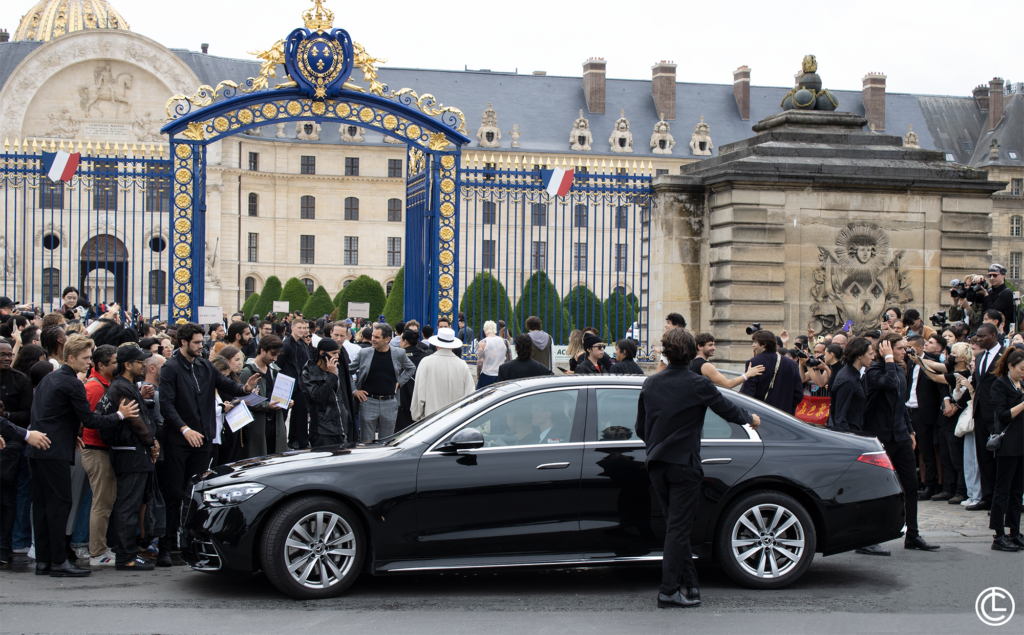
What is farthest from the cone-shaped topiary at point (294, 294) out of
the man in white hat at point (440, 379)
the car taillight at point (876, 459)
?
the car taillight at point (876, 459)

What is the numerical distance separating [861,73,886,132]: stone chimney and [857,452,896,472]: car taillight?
65.9 metres

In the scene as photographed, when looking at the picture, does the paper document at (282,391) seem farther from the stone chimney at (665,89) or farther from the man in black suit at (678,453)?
the stone chimney at (665,89)

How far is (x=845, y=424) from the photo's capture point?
827 centimetres

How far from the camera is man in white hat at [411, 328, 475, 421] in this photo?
33.9 feet

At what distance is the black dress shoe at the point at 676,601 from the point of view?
641cm

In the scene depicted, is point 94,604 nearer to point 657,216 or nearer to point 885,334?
point 885,334

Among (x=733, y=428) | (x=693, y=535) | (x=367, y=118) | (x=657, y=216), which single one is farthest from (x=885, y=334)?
(x=367, y=118)

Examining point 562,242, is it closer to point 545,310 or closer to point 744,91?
point 545,310

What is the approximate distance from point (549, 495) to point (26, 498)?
405cm

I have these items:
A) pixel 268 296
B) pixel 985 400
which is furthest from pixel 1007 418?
pixel 268 296

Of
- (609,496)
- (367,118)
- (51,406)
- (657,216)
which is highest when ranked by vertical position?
(367,118)

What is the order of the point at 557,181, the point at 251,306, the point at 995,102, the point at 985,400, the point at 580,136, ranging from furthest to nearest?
the point at 995,102
the point at 580,136
the point at 251,306
the point at 557,181
the point at 985,400

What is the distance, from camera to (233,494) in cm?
658

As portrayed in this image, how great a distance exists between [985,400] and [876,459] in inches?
85.3
